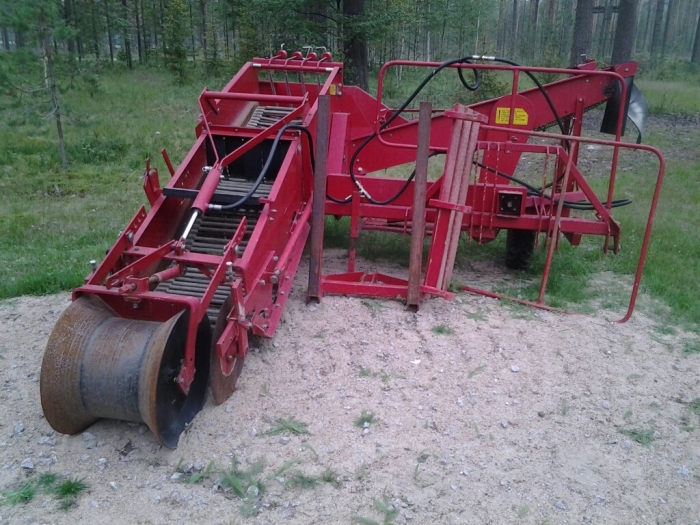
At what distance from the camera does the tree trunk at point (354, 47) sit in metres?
13.7

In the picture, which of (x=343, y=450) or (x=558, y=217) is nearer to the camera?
(x=343, y=450)

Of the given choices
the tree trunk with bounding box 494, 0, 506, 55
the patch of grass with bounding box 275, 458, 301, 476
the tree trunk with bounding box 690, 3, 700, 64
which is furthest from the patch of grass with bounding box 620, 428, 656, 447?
the tree trunk with bounding box 494, 0, 506, 55

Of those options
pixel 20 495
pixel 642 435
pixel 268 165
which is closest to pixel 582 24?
pixel 268 165

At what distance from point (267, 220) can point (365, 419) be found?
4.51 feet

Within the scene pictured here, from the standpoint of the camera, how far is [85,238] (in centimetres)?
695

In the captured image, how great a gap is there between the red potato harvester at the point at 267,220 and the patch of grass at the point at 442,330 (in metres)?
0.30

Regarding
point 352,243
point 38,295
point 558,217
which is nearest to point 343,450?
point 352,243

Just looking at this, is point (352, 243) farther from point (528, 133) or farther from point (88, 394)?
point (88, 394)

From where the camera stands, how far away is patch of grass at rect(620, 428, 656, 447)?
12.7ft

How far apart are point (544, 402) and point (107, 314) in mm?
2676

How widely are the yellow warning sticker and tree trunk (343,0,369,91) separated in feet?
25.2

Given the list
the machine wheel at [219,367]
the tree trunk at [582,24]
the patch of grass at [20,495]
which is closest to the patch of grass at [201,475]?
the machine wheel at [219,367]

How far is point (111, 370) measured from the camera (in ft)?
11.0

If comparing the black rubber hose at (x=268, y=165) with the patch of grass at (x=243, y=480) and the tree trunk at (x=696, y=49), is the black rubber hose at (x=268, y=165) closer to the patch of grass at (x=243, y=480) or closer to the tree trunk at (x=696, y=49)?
the patch of grass at (x=243, y=480)
